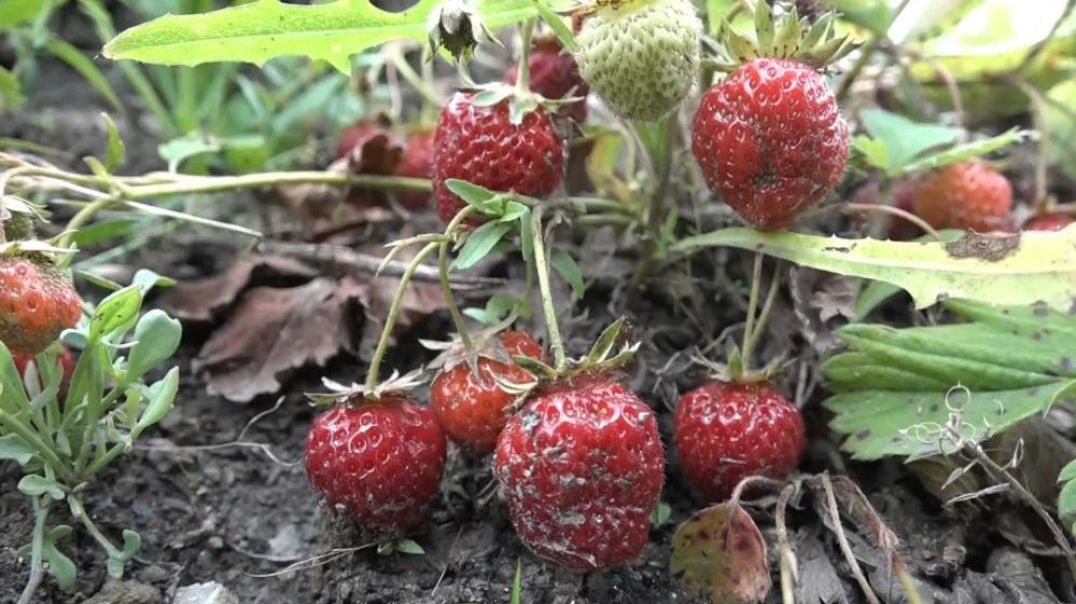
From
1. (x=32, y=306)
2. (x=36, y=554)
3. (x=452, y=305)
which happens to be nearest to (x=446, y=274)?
(x=452, y=305)

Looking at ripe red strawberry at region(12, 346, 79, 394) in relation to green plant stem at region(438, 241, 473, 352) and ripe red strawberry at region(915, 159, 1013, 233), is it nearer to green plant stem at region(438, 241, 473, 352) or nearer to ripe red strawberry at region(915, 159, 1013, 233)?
green plant stem at region(438, 241, 473, 352)

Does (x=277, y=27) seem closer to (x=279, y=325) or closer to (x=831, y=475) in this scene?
(x=279, y=325)

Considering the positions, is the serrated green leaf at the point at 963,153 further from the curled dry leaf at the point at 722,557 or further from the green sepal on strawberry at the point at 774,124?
the curled dry leaf at the point at 722,557

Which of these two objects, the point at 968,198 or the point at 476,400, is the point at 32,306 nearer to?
the point at 476,400

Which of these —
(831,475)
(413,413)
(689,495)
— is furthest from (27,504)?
(831,475)

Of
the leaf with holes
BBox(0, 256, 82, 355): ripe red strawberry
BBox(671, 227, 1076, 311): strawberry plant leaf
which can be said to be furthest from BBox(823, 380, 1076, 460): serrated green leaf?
BBox(0, 256, 82, 355): ripe red strawberry
